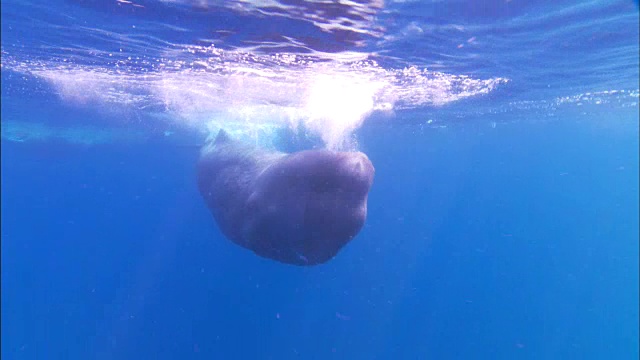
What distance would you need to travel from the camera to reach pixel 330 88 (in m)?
19.0

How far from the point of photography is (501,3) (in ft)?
31.3

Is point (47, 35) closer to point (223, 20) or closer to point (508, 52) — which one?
point (223, 20)

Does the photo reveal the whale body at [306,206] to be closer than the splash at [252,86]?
Yes

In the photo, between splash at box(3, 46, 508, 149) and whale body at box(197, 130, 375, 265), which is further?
splash at box(3, 46, 508, 149)

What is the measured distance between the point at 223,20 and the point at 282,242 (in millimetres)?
5820

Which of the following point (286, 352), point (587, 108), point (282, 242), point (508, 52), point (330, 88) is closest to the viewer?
point (282, 242)

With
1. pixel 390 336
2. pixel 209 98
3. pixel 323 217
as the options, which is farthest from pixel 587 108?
pixel 323 217

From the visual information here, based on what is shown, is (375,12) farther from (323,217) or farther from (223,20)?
(323,217)

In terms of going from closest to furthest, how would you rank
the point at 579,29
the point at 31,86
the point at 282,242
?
the point at 282,242 → the point at 579,29 → the point at 31,86

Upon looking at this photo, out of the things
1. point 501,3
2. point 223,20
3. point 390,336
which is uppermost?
point 501,3

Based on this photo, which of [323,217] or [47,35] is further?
[47,35]

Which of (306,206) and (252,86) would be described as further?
(252,86)

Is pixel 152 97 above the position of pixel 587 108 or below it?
below

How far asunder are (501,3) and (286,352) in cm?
2599
